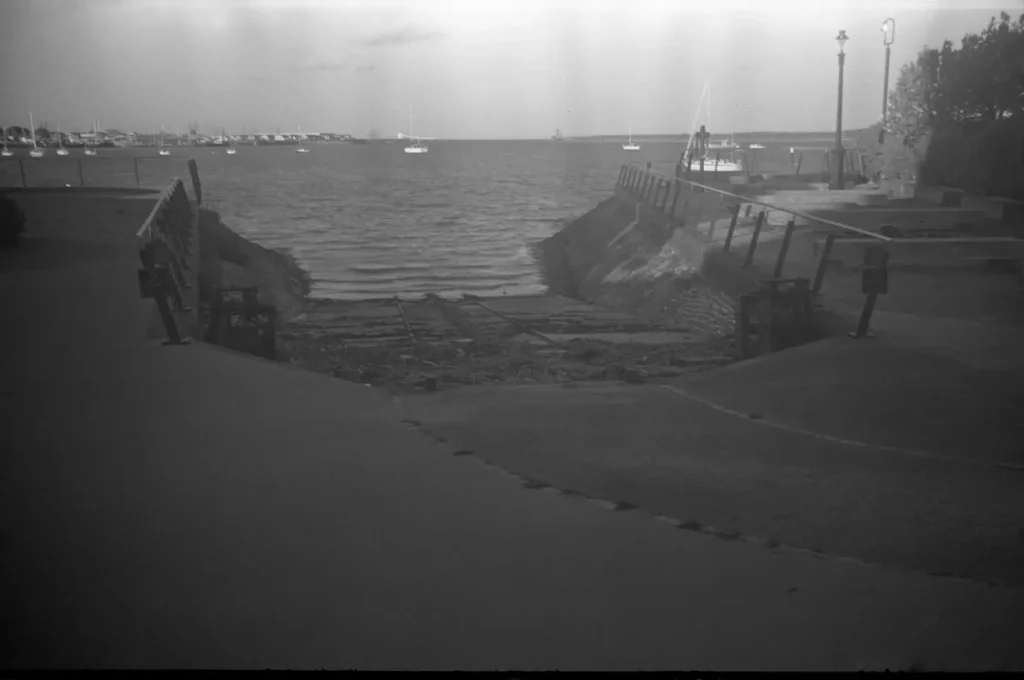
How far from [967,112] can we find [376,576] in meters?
18.5

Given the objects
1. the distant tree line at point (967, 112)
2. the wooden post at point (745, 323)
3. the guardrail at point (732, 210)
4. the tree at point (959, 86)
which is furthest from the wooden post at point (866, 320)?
the tree at point (959, 86)

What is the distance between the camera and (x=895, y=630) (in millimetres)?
2795

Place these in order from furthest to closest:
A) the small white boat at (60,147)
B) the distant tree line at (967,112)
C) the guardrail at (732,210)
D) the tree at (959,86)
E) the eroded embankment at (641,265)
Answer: the tree at (959,86) < the distant tree line at (967,112) < the eroded embankment at (641,265) < the guardrail at (732,210) < the small white boat at (60,147)

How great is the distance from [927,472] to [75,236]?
12.8m

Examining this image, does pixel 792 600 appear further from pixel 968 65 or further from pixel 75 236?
pixel 968 65

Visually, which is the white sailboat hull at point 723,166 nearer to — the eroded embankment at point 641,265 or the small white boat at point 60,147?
the eroded embankment at point 641,265

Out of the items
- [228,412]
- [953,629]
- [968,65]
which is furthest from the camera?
[968,65]

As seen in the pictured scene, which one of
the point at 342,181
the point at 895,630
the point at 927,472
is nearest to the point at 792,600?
the point at 895,630

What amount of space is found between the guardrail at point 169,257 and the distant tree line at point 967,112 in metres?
12.9

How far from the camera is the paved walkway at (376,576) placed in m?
2.70

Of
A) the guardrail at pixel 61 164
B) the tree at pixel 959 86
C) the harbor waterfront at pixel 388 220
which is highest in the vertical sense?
the tree at pixel 959 86

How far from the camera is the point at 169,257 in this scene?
943 centimetres

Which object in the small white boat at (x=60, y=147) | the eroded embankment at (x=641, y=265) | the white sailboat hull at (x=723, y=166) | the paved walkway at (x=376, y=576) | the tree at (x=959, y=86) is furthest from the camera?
the white sailboat hull at (x=723, y=166)

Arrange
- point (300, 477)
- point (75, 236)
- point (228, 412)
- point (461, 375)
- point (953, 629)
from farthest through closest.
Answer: point (75, 236)
point (461, 375)
point (228, 412)
point (300, 477)
point (953, 629)
